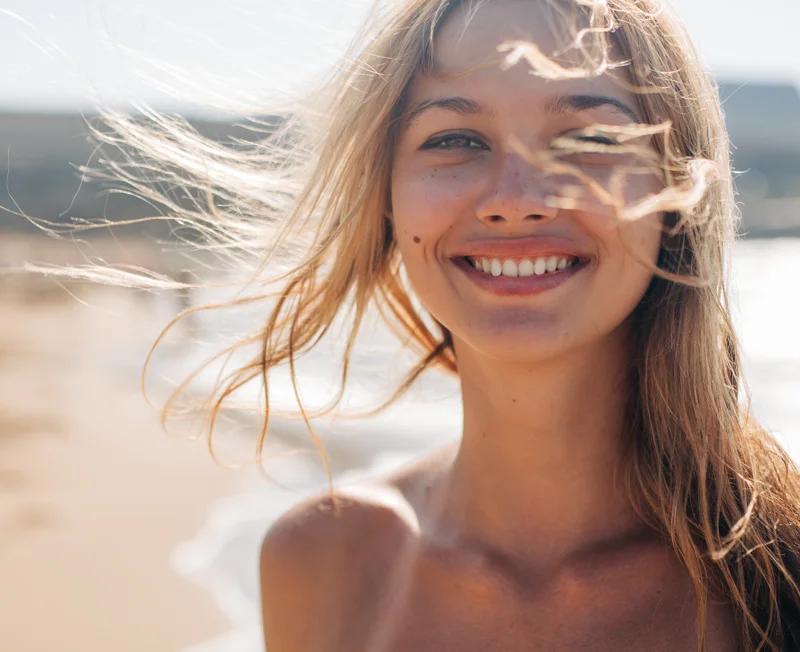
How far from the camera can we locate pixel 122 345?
8375 mm

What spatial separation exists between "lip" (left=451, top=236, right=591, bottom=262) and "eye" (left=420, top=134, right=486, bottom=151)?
21cm

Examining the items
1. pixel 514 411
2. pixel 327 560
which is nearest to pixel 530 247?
pixel 514 411

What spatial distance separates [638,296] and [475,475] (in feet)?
1.75

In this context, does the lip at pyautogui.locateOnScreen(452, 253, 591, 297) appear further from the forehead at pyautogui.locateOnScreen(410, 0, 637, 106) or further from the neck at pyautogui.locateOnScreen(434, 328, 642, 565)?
the forehead at pyautogui.locateOnScreen(410, 0, 637, 106)

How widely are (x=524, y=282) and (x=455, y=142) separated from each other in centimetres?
33

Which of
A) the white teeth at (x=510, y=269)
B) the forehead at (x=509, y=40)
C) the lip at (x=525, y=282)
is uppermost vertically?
the forehead at (x=509, y=40)

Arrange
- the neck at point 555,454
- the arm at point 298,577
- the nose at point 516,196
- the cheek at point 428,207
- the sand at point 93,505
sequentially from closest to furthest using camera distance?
the nose at point 516,196
the cheek at point 428,207
the neck at point 555,454
the arm at point 298,577
the sand at point 93,505

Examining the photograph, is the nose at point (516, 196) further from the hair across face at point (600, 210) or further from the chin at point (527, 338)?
the chin at point (527, 338)

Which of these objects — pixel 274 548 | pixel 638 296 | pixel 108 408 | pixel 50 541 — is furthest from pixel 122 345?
pixel 638 296

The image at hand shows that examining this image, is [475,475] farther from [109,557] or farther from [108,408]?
[108,408]

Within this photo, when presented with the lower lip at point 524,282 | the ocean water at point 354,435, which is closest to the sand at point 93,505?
the ocean water at point 354,435

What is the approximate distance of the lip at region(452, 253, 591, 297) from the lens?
178 cm

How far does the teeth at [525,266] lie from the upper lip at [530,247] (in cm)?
1

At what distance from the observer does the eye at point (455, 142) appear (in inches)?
74.3
